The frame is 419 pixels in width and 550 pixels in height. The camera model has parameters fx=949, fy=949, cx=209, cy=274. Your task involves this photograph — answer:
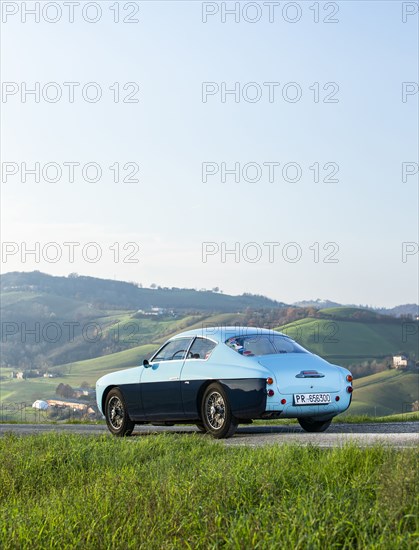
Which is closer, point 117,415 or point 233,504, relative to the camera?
point 233,504

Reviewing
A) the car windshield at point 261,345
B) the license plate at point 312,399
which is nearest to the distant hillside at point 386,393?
the car windshield at point 261,345

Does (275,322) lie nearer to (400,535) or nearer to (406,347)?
(406,347)

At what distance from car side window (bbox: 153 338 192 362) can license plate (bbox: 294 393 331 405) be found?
2196mm

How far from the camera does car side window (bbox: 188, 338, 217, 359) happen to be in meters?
14.3

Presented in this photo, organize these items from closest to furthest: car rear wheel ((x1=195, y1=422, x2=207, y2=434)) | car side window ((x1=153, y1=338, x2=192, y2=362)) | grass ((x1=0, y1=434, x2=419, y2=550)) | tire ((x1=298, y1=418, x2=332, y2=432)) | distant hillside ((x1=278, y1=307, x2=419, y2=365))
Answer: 1. grass ((x1=0, y1=434, x2=419, y2=550))
2. car rear wheel ((x1=195, y1=422, x2=207, y2=434))
3. tire ((x1=298, y1=418, x2=332, y2=432))
4. car side window ((x1=153, y1=338, x2=192, y2=362))
5. distant hillside ((x1=278, y1=307, x2=419, y2=365))

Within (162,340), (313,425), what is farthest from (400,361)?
(313,425)

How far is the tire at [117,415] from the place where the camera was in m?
15.7

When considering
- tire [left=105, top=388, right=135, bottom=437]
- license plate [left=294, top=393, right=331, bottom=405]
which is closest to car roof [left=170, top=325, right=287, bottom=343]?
license plate [left=294, top=393, right=331, bottom=405]

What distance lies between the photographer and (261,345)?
14.0 metres

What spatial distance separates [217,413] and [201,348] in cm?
125

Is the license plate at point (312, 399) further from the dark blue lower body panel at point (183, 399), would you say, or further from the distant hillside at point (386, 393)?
the distant hillside at point (386, 393)

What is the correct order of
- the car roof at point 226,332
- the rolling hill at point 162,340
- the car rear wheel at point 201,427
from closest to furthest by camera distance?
the car roof at point 226,332
the car rear wheel at point 201,427
the rolling hill at point 162,340

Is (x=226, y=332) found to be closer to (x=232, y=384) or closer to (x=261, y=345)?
(x=261, y=345)

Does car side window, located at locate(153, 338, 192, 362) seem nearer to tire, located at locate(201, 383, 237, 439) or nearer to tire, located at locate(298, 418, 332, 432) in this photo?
tire, located at locate(201, 383, 237, 439)
